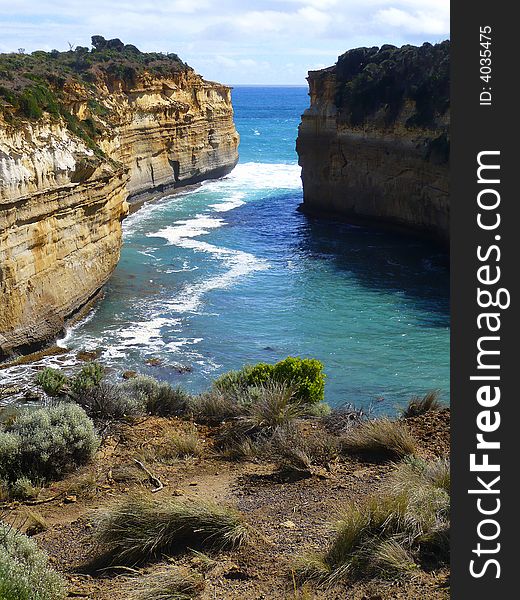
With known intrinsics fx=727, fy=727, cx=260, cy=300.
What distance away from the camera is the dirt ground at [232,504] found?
6.12 m

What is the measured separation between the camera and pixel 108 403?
12430mm

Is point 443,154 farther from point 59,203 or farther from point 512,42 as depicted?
point 512,42

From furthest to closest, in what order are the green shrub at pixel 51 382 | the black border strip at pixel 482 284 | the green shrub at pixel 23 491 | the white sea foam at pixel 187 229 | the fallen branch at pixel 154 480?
the white sea foam at pixel 187 229 → the green shrub at pixel 51 382 → the green shrub at pixel 23 491 → the fallen branch at pixel 154 480 → the black border strip at pixel 482 284

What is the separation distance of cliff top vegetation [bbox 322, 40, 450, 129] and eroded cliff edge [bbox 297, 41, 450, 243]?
53 mm

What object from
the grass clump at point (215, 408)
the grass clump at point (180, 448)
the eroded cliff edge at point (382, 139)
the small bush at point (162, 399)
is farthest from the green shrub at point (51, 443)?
the eroded cliff edge at point (382, 139)

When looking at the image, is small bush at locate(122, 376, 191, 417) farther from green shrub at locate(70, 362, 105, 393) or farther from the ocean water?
the ocean water

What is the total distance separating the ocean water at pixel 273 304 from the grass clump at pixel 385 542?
33.5 feet

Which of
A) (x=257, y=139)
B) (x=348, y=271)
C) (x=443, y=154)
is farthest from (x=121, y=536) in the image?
(x=257, y=139)

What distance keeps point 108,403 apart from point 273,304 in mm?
14782

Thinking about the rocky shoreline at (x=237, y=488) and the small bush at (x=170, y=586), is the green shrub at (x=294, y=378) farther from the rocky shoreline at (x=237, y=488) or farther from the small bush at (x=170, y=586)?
the small bush at (x=170, y=586)

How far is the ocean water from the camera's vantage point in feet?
66.1

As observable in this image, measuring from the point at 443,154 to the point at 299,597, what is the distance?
30.5 m

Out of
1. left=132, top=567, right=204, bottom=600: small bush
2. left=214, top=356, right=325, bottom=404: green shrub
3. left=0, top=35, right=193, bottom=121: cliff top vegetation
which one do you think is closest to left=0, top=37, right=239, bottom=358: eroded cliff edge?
left=0, top=35, right=193, bottom=121: cliff top vegetation

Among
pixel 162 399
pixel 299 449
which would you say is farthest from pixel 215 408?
pixel 299 449
